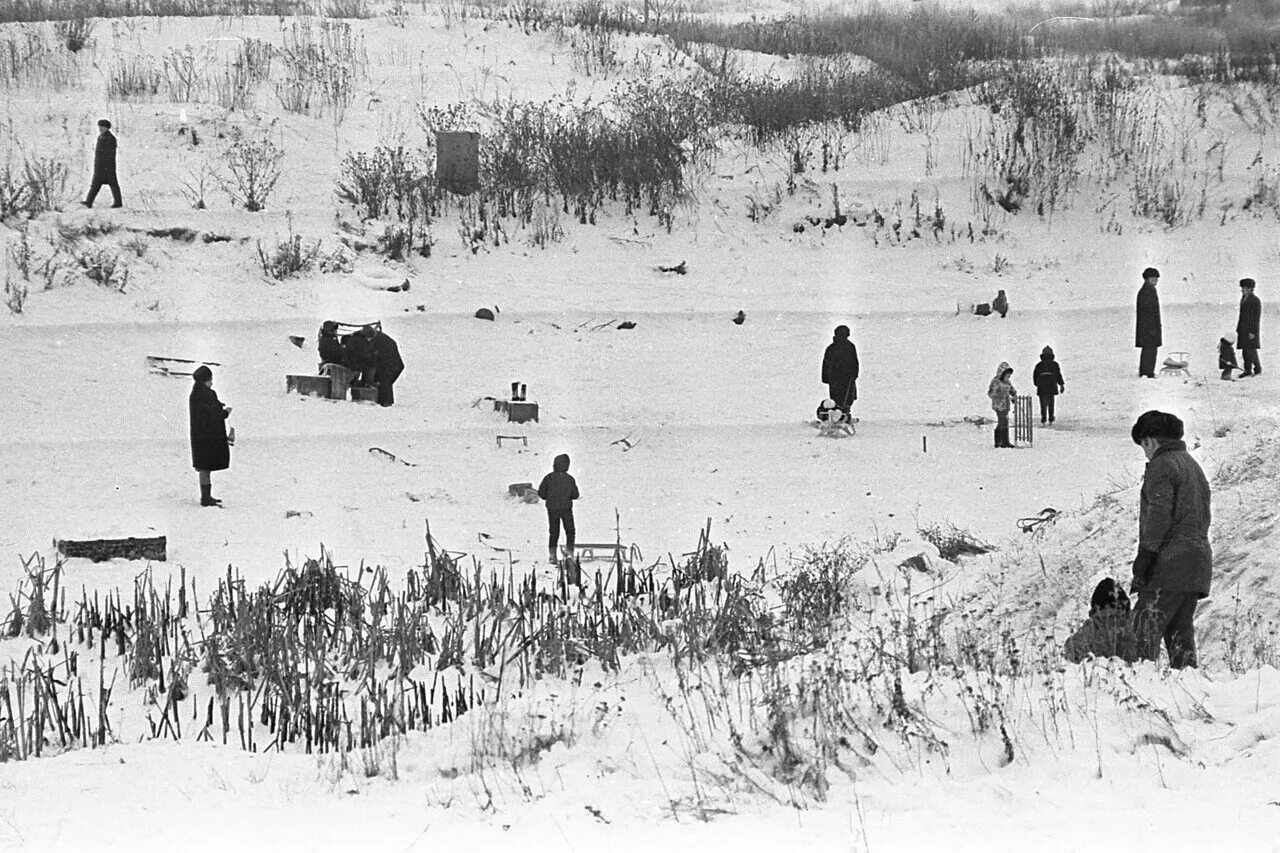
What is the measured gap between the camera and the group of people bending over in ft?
56.0

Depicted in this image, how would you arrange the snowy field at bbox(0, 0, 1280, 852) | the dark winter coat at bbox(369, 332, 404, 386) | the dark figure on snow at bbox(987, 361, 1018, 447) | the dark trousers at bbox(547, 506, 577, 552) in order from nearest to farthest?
1. the snowy field at bbox(0, 0, 1280, 852)
2. the dark trousers at bbox(547, 506, 577, 552)
3. the dark figure on snow at bbox(987, 361, 1018, 447)
4. the dark winter coat at bbox(369, 332, 404, 386)

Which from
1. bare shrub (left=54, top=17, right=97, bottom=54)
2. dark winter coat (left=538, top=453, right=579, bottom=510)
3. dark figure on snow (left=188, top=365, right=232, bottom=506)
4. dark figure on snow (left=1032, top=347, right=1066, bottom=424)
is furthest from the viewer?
bare shrub (left=54, top=17, right=97, bottom=54)

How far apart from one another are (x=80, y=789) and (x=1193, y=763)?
14.0ft

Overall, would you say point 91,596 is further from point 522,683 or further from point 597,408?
point 597,408

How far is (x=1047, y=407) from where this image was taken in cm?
1658

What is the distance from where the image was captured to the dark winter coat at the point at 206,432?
1280 cm

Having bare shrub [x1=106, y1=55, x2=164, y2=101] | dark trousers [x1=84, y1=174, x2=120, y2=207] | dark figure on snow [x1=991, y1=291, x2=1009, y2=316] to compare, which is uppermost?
bare shrub [x1=106, y1=55, x2=164, y2=101]

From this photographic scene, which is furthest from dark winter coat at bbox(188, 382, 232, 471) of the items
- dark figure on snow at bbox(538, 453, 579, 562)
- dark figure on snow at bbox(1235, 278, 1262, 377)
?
dark figure on snow at bbox(1235, 278, 1262, 377)

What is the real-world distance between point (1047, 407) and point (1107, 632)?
987cm

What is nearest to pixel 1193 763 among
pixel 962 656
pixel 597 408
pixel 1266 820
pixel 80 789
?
pixel 1266 820

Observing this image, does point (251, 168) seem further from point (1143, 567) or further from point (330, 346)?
point (1143, 567)

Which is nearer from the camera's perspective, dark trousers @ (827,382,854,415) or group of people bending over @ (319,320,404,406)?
dark trousers @ (827,382,854,415)

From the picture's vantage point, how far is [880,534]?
12.2 m

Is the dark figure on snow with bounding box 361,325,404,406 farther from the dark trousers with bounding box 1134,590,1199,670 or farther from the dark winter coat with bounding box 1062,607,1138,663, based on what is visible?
the dark trousers with bounding box 1134,590,1199,670
